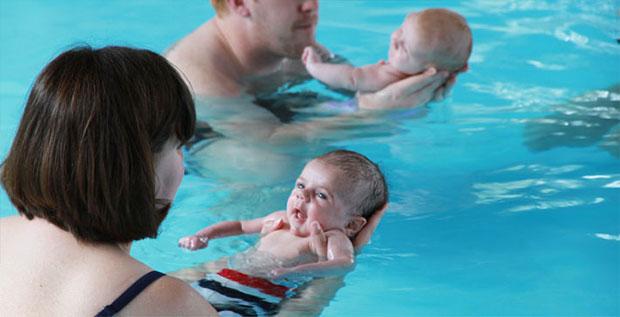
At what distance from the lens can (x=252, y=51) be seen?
168 inches

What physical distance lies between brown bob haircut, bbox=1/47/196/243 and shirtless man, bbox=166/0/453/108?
6.77ft

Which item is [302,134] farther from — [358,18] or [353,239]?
[358,18]

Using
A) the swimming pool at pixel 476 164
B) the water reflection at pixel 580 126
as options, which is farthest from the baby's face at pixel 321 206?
the water reflection at pixel 580 126

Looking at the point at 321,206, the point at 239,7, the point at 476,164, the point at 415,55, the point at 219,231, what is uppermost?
the point at 239,7

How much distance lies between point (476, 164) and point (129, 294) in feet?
8.14

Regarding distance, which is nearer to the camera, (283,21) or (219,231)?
(219,231)

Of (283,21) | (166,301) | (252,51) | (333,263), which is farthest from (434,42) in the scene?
(166,301)

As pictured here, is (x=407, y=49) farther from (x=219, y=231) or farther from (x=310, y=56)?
(x=219, y=231)

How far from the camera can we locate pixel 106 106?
1.89m

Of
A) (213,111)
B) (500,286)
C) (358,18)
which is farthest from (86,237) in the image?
(358,18)

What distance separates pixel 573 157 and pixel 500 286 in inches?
41.9

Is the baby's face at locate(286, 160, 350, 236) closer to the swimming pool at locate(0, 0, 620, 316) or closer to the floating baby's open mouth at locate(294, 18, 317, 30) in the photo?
the swimming pool at locate(0, 0, 620, 316)

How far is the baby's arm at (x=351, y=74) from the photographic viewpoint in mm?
4172

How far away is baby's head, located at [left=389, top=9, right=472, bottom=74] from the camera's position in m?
4.01
